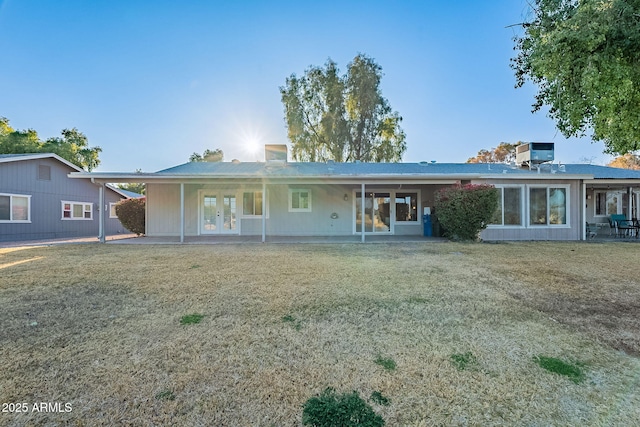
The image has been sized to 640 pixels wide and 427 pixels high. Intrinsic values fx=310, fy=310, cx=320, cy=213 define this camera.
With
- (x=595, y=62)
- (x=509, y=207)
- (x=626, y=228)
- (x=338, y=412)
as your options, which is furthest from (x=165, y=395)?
(x=626, y=228)

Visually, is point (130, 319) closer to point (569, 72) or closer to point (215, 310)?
point (215, 310)

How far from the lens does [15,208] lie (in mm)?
13852

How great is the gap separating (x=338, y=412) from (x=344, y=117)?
25.2 meters

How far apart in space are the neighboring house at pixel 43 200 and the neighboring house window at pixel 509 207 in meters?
20.4

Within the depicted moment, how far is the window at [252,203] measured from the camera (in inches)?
548

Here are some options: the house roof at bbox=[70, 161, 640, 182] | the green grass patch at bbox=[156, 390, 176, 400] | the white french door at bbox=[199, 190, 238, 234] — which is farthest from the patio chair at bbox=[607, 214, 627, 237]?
the green grass patch at bbox=[156, 390, 176, 400]

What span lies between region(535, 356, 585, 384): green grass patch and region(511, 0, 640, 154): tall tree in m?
3.07

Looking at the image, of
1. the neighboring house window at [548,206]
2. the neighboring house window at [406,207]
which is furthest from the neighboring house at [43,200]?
the neighboring house window at [548,206]

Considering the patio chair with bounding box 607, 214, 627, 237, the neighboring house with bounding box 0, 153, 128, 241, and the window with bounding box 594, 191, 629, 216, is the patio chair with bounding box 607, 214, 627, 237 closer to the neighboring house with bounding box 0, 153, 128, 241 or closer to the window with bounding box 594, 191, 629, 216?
the window with bounding box 594, 191, 629, 216

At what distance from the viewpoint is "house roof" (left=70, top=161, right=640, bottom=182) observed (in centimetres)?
1137

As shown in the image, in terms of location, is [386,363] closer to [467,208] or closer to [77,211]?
[467,208]

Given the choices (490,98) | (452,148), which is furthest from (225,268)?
(452,148)

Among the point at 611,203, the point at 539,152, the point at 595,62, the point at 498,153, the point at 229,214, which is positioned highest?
the point at 498,153

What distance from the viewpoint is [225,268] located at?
22.3 ft
